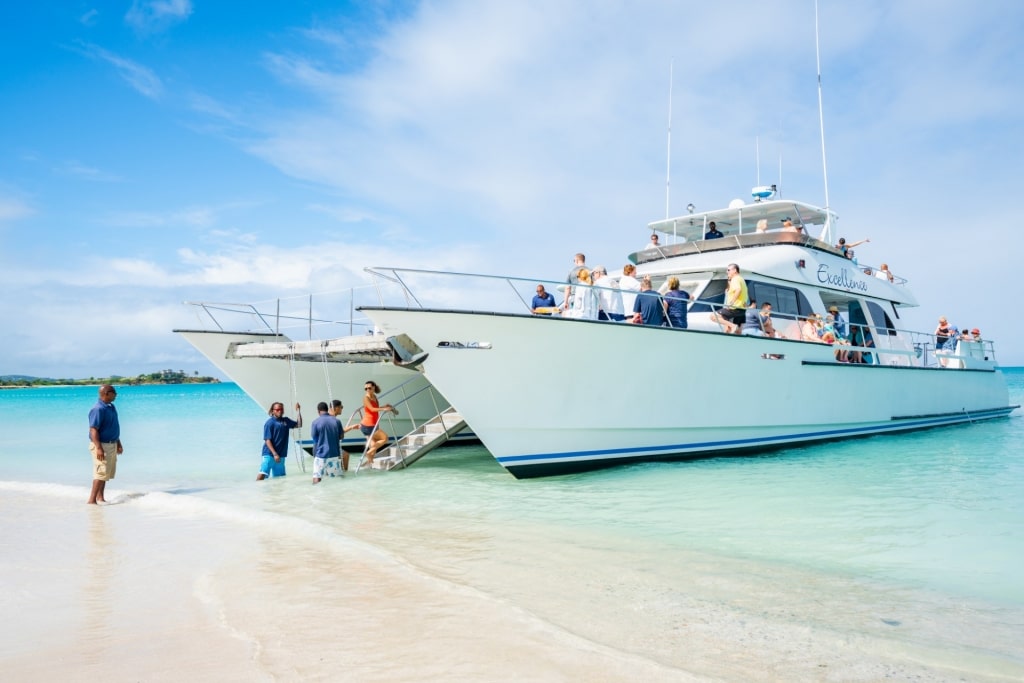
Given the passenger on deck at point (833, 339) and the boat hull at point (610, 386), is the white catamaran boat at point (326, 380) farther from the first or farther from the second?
the passenger on deck at point (833, 339)

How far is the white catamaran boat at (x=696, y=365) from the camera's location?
27.3 ft

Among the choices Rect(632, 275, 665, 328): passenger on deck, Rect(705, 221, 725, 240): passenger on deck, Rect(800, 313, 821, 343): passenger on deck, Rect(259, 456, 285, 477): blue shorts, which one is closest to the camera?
Rect(632, 275, 665, 328): passenger on deck

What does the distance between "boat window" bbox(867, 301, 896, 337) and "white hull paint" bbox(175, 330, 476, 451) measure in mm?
9161

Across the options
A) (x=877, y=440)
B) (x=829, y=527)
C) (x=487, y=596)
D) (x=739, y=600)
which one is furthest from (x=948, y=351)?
(x=487, y=596)

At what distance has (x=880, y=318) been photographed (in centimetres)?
1454

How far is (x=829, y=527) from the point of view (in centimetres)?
650

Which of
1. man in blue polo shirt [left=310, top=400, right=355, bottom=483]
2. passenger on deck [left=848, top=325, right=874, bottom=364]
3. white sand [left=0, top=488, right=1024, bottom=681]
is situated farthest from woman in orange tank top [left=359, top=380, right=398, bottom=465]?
passenger on deck [left=848, top=325, right=874, bottom=364]

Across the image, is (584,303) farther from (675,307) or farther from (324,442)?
(324,442)

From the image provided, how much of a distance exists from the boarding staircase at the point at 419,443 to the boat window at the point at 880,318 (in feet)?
30.3

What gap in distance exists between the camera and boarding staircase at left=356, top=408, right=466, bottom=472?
10.7 meters

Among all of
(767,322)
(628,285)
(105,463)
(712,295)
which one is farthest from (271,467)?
(767,322)

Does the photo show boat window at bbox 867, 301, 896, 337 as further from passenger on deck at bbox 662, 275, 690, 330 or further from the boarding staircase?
the boarding staircase

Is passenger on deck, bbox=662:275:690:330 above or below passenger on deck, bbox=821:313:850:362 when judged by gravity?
above

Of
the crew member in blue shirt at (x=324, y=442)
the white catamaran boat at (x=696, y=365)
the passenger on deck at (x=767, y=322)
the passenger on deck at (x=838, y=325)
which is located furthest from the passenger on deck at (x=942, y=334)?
the crew member in blue shirt at (x=324, y=442)
